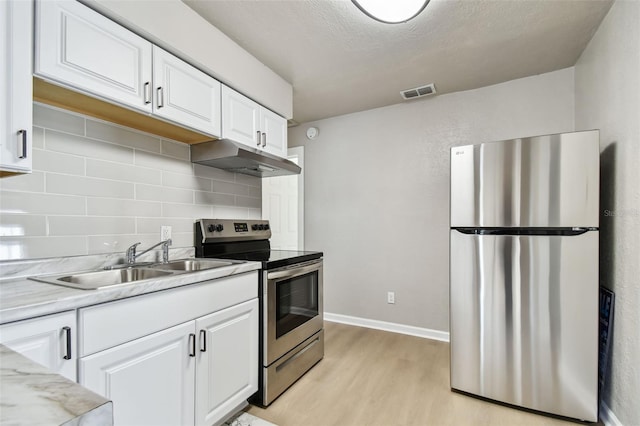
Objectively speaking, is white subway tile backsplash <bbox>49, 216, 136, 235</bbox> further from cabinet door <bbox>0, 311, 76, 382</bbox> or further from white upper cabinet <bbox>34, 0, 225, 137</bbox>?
cabinet door <bbox>0, 311, 76, 382</bbox>

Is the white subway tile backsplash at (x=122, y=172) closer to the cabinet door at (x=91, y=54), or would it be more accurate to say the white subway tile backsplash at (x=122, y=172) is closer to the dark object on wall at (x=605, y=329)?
the cabinet door at (x=91, y=54)

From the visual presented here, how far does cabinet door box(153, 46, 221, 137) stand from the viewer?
1703 mm

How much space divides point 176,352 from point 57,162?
110 cm

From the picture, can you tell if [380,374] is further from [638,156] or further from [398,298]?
[638,156]

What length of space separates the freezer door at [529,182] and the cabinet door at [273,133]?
4.55ft

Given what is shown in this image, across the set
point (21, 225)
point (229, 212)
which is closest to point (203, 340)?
point (21, 225)

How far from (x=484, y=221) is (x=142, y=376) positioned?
6.76 feet

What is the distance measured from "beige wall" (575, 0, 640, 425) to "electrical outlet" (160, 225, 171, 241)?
8.68ft

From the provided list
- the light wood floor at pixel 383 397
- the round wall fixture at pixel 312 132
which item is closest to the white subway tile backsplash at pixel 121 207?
the light wood floor at pixel 383 397

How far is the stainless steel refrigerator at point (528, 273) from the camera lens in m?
1.81

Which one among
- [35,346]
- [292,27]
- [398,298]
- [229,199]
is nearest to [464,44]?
[292,27]

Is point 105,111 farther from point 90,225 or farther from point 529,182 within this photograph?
point 529,182

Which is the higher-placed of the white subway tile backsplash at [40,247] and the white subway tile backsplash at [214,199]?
the white subway tile backsplash at [214,199]

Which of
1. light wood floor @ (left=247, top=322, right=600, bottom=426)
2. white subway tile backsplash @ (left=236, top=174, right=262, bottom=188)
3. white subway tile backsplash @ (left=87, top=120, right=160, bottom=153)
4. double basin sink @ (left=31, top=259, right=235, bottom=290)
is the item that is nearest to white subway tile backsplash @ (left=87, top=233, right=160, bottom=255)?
double basin sink @ (left=31, top=259, right=235, bottom=290)
